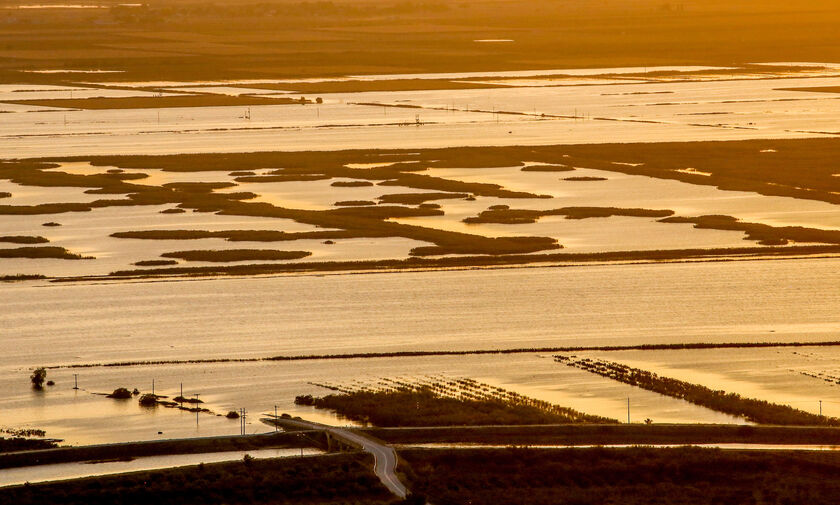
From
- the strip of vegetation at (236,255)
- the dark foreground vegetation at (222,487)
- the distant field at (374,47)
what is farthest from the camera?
the distant field at (374,47)

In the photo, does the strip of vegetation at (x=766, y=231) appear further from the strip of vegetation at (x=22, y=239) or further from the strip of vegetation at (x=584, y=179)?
the strip of vegetation at (x=22, y=239)

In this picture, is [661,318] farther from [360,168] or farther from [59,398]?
[360,168]

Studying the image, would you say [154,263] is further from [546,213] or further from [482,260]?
[546,213]

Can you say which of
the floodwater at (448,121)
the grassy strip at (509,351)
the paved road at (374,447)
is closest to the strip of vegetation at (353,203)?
the floodwater at (448,121)

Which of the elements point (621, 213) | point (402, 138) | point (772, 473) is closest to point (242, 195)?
point (621, 213)

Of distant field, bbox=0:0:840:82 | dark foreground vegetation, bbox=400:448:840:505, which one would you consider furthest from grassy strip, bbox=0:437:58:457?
distant field, bbox=0:0:840:82

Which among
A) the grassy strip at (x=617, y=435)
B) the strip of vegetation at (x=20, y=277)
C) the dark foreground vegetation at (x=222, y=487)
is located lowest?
the dark foreground vegetation at (x=222, y=487)

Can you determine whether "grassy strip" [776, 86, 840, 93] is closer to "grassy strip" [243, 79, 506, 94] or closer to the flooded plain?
"grassy strip" [243, 79, 506, 94]
